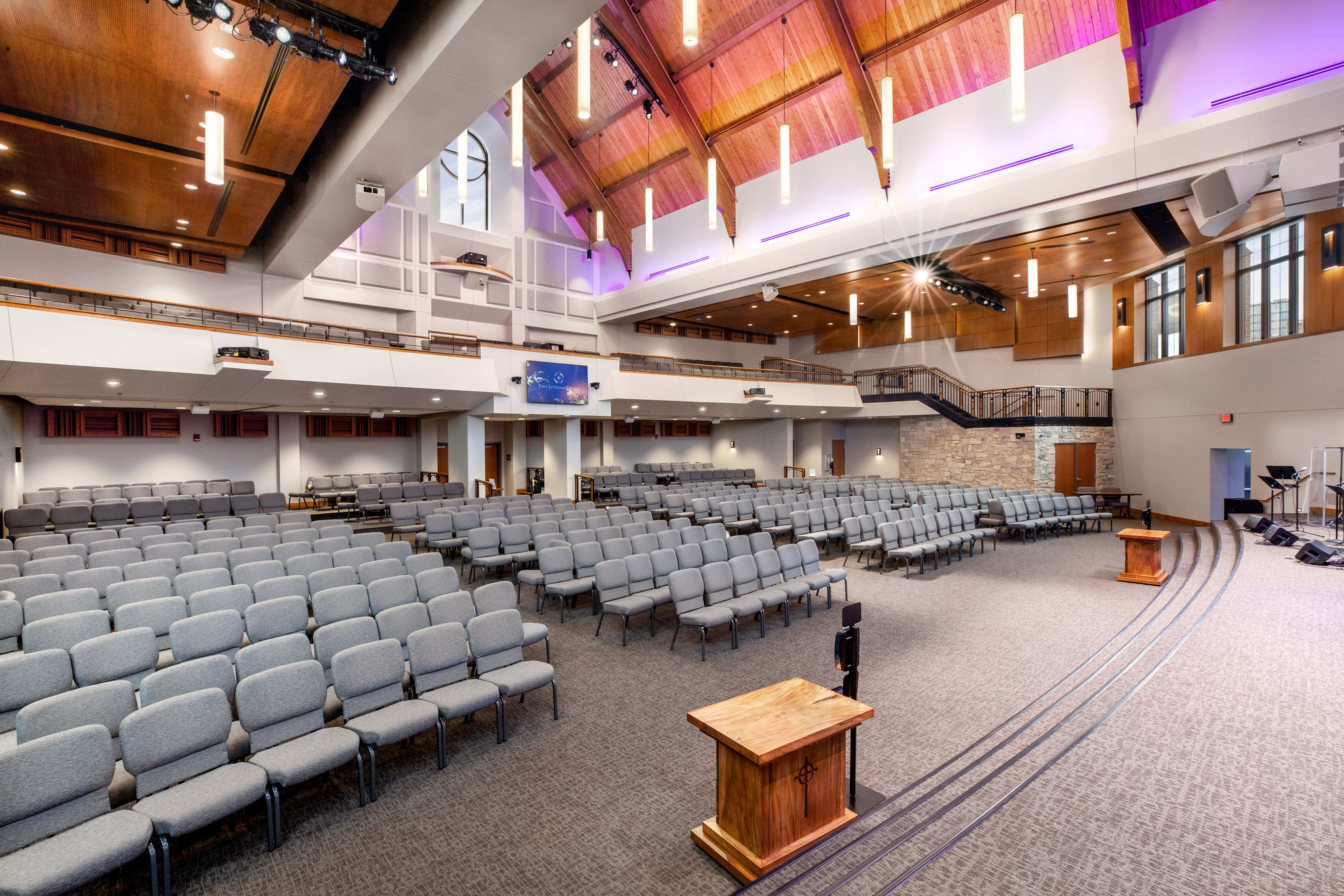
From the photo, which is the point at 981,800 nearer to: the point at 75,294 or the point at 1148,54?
the point at 1148,54

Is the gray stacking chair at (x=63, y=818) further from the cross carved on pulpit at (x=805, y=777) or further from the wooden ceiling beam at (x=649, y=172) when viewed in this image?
the wooden ceiling beam at (x=649, y=172)

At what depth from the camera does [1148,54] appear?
9523 mm

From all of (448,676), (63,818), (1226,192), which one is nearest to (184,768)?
(63,818)

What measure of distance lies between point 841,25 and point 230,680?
44.5 feet

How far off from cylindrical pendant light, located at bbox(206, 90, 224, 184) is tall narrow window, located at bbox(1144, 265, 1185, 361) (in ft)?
58.5

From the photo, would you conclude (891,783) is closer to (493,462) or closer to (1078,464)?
(1078,464)

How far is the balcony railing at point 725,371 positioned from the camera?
631 inches

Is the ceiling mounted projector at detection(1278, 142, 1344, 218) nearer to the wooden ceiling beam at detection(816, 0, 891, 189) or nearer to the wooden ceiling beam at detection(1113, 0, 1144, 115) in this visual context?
the wooden ceiling beam at detection(1113, 0, 1144, 115)

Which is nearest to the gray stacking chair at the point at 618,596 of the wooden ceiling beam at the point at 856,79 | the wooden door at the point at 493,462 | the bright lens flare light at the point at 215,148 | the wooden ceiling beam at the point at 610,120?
the bright lens flare light at the point at 215,148

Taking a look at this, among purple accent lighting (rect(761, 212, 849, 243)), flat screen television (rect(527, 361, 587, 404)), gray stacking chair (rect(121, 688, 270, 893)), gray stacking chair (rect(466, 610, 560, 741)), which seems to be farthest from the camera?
flat screen television (rect(527, 361, 587, 404))

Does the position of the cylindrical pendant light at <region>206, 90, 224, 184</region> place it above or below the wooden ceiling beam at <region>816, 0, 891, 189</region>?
below

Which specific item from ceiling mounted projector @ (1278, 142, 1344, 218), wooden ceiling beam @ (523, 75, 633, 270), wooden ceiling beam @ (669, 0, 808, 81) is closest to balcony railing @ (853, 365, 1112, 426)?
ceiling mounted projector @ (1278, 142, 1344, 218)

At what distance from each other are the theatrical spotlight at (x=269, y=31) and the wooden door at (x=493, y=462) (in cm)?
1409

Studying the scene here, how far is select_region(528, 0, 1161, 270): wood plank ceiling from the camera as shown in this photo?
1071cm
